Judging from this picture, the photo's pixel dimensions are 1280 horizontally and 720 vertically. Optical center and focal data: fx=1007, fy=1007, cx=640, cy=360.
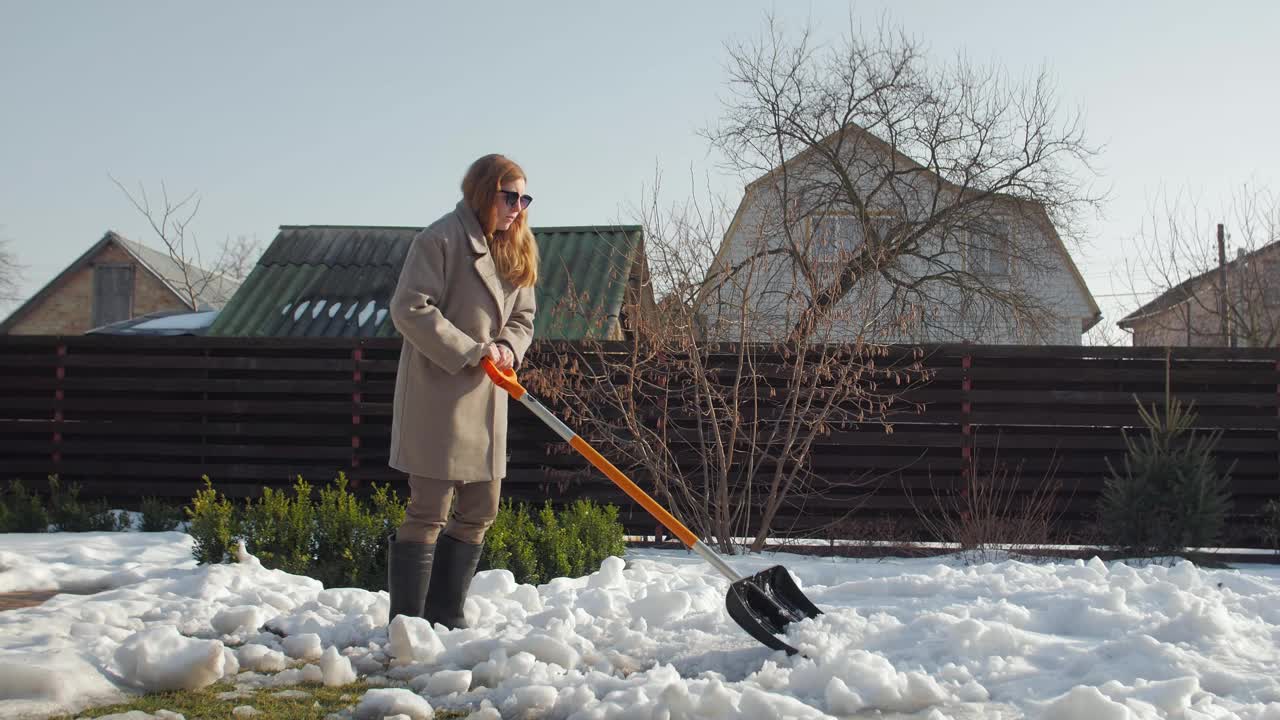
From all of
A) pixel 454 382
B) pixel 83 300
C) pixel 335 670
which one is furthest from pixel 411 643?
pixel 83 300

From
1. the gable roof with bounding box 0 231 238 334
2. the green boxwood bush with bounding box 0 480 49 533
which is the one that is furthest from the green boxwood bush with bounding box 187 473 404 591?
the gable roof with bounding box 0 231 238 334

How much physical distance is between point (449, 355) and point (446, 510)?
56cm

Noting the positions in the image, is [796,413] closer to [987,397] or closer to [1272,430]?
[987,397]

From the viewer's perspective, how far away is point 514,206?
11.6 ft

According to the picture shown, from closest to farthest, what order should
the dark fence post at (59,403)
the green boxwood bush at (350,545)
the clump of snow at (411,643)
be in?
the clump of snow at (411,643) → the green boxwood bush at (350,545) → the dark fence post at (59,403)

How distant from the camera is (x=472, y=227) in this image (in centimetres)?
351

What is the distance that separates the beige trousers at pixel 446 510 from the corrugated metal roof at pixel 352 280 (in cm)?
589

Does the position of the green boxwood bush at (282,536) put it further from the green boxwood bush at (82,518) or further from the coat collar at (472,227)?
the green boxwood bush at (82,518)

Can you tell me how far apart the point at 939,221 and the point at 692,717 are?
13.9 meters

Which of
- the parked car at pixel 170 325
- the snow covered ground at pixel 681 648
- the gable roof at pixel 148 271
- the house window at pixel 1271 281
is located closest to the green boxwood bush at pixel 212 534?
the snow covered ground at pixel 681 648

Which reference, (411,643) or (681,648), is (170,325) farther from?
(681,648)

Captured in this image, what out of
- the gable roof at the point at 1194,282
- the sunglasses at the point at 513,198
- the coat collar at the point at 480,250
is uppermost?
the gable roof at the point at 1194,282

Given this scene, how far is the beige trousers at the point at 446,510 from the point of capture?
3.42 m

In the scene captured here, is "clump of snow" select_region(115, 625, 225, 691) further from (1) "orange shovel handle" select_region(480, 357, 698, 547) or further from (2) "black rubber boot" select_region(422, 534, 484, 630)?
(1) "orange shovel handle" select_region(480, 357, 698, 547)
